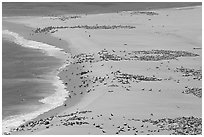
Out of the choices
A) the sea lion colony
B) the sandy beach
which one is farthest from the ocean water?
the sea lion colony

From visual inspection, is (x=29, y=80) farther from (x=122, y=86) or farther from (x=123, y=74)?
(x=122, y=86)

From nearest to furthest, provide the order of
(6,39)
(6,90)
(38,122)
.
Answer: (38,122)
(6,90)
(6,39)

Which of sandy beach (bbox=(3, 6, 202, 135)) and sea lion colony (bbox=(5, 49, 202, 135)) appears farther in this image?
sandy beach (bbox=(3, 6, 202, 135))

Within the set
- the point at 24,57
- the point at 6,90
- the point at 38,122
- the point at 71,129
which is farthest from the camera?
the point at 24,57

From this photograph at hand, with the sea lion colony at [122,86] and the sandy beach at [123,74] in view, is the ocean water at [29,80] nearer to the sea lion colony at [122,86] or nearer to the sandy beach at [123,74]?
the sandy beach at [123,74]

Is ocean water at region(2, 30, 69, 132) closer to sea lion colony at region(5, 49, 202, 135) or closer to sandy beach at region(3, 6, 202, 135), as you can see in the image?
sandy beach at region(3, 6, 202, 135)

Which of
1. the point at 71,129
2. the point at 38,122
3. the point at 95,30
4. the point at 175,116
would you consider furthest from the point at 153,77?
the point at 95,30

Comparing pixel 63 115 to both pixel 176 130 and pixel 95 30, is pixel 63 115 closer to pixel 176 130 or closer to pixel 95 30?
pixel 176 130

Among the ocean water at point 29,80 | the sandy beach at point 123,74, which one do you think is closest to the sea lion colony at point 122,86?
the sandy beach at point 123,74
